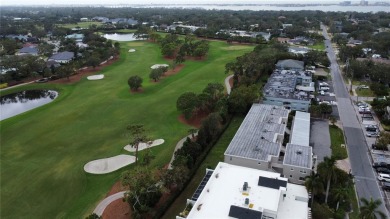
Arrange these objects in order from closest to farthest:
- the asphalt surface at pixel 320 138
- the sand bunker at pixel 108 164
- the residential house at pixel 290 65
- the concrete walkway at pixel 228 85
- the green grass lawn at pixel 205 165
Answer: the green grass lawn at pixel 205 165 < the sand bunker at pixel 108 164 < the asphalt surface at pixel 320 138 < the concrete walkway at pixel 228 85 < the residential house at pixel 290 65

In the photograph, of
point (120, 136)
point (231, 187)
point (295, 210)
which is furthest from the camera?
point (120, 136)

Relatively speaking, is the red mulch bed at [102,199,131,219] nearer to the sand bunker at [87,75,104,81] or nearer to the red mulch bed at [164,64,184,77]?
the red mulch bed at [164,64,184,77]

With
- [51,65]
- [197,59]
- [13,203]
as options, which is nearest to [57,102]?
[51,65]

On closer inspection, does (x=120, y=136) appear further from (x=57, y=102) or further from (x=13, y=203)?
(x=57, y=102)

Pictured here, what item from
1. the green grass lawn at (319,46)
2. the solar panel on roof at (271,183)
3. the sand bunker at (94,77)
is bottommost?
the sand bunker at (94,77)

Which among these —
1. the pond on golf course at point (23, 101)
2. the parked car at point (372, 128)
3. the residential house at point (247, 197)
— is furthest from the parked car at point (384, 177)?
the pond on golf course at point (23, 101)

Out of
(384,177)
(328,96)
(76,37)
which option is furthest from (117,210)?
(76,37)

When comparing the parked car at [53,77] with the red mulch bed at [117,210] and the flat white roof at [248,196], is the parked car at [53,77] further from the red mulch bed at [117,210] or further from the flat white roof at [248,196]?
the flat white roof at [248,196]
